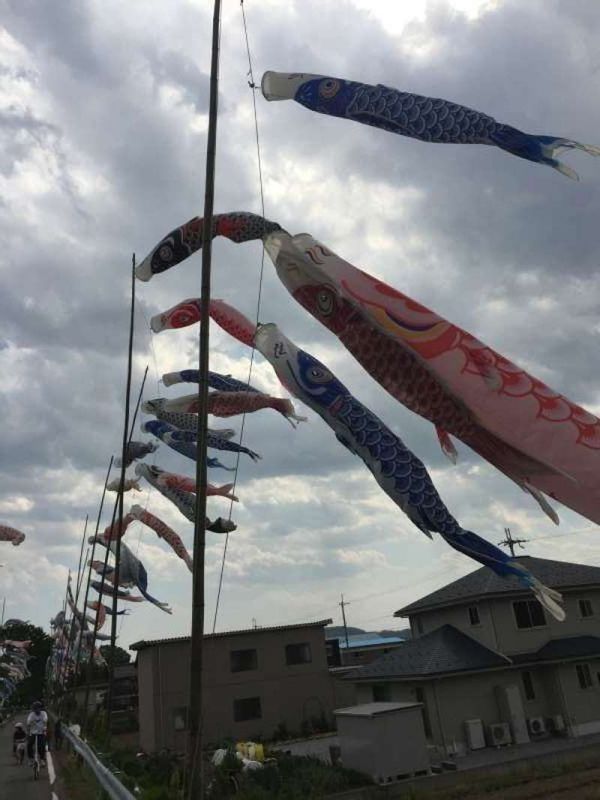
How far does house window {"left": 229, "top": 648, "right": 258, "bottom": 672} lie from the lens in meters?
32.7

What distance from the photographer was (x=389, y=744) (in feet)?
57.6

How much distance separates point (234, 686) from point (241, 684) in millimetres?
363

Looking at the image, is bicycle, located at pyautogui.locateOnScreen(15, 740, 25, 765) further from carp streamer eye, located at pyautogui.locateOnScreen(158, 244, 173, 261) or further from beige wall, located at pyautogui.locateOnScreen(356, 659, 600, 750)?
carp streamer eye, located at pyautogui.locateOnScreen(158, 244, 173, 261)

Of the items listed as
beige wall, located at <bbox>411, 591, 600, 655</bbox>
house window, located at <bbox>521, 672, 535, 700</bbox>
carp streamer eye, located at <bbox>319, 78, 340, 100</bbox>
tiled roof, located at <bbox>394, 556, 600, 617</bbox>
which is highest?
carp streamer eye, located at <bbox>319, 78, 340, 100</bbox>

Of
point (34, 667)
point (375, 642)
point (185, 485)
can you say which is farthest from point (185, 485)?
point (34, 667)

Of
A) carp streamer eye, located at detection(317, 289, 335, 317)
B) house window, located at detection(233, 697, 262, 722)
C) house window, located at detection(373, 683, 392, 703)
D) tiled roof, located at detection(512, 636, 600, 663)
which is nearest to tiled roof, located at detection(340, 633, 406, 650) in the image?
house window, located at detection(233, 697, 262, 722)

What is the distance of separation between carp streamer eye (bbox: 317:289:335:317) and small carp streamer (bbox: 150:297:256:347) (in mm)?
4033

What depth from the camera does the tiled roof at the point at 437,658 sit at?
2252 cm

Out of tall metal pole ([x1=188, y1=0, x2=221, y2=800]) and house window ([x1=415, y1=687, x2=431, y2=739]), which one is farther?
house window ([x1=415, y1=687, x2=431, y2=739])

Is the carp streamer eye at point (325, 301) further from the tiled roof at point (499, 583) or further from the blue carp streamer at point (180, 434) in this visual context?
the tiled roof at point (499, 583)

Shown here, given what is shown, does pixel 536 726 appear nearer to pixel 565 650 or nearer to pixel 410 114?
pixel 565 650

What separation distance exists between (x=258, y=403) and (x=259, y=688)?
77.4ft

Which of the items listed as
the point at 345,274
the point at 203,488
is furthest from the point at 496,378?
the point at 203,488

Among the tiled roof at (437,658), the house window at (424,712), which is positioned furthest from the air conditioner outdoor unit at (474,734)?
the tiled roof at (437,658)
